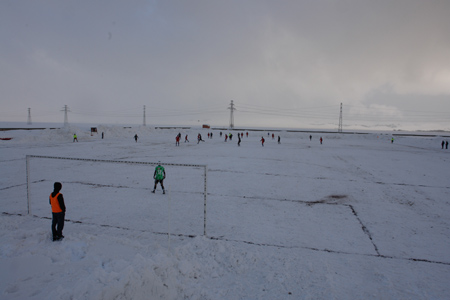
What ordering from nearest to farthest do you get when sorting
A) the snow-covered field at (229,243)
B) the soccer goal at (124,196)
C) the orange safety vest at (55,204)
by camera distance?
1. the snow-covered field at (229,243)
2. the orange safety vest at (55,204)
3. the soccer goal at (124,196)

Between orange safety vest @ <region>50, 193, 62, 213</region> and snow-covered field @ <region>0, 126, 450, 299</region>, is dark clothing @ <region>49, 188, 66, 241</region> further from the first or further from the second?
snow-covered field @ <region>0, 126, 450, 299</region>

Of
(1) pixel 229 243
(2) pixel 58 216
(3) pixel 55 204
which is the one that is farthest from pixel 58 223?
(1) pixel 229 243

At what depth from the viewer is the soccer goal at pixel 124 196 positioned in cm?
736

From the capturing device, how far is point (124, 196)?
32.9 ft

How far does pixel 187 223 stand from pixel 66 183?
840 cm

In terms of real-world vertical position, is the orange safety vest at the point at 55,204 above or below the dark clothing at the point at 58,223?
above

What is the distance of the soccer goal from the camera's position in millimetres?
7359

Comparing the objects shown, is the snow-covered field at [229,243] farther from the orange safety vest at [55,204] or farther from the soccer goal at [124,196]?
the orange safety vest at [55,204]

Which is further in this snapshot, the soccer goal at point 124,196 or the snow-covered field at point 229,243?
the soccer goal at point 124,196

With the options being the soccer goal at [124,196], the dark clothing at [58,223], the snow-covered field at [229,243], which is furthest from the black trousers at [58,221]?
the soccer goal at [124,196]

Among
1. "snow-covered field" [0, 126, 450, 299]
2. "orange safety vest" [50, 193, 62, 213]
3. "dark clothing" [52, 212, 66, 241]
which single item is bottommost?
"snow-covered field" [0, 126, 450, 299]

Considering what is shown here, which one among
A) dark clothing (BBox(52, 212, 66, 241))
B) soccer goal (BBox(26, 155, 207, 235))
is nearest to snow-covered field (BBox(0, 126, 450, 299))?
soccer goal (BBox(26, 155, 207, 235))

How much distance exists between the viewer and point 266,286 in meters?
4.57

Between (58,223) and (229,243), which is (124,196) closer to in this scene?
(58,223)
